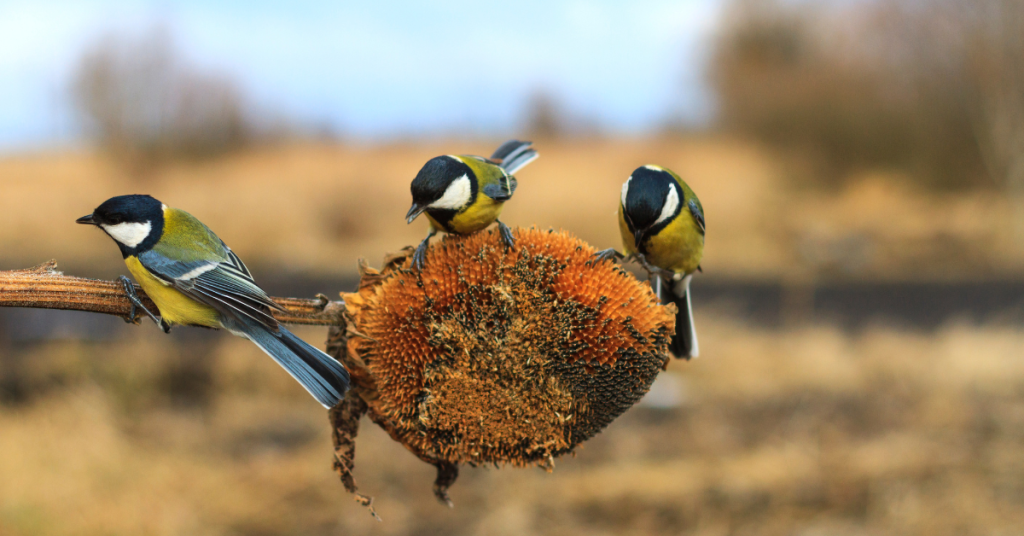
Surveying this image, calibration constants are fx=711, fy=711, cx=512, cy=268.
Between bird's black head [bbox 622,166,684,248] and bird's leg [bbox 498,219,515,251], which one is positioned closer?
bird's leg [bbox 498,219,515,251]

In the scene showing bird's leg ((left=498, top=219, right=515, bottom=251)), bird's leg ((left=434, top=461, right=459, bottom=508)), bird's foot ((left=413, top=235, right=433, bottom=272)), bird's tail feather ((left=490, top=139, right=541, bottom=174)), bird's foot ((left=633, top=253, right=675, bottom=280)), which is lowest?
bird's leg ((left=434, top=461, right=459, bottom=508))

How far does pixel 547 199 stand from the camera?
66.4 ft

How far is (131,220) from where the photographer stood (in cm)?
156

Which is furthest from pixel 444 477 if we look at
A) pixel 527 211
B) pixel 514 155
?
pixel 527 211

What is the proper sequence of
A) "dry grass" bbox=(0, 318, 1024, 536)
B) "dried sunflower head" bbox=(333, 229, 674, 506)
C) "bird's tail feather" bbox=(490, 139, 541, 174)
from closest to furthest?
"dried sunflower head" bbox=(333, 229, 674, 506), "bird's tail feather" bbox=(490, 139, 541, 174), "dry grass" bbox=(0, 318, 1024, 536)

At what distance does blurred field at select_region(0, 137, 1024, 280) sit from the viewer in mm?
18953

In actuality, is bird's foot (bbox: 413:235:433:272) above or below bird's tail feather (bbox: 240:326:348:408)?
above

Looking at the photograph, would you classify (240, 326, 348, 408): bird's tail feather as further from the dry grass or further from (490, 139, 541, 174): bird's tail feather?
the dry grass

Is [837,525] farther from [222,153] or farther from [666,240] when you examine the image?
[222,153]

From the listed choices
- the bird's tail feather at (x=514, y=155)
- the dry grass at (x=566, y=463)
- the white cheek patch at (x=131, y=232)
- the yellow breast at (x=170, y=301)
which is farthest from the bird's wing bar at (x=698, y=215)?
the dry grass at (x=566, y=463)

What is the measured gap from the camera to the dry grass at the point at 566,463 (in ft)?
23.6

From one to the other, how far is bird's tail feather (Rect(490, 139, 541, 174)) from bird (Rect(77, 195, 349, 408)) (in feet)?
2.63

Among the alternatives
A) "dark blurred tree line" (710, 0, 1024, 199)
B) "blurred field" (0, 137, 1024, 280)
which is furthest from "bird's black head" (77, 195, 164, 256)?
"dark blurred tree line" (710, 0, 1024, 199)

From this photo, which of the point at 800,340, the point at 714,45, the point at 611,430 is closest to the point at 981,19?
the point at 714,45
